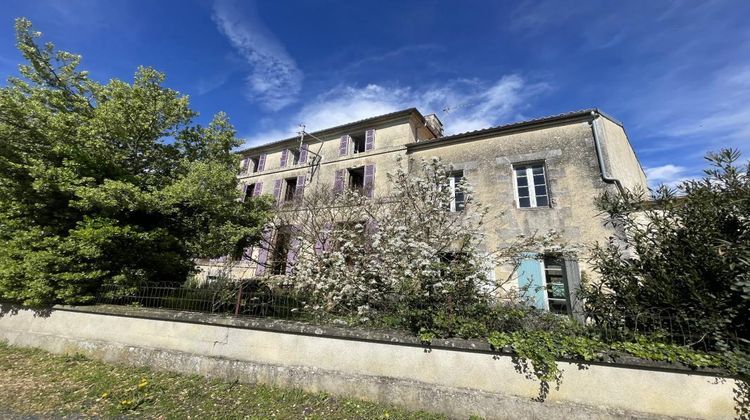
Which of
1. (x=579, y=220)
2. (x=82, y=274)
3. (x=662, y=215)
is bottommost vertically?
(x=82, y=274)

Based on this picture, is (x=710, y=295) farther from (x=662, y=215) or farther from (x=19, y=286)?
(x=19, y=286)

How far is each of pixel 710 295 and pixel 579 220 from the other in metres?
6.56

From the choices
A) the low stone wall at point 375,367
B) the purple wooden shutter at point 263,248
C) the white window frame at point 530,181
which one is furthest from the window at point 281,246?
the white window frame at point 530,181

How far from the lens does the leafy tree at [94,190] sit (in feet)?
19.7

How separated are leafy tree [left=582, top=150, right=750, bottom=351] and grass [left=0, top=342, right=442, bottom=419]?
2.72 m

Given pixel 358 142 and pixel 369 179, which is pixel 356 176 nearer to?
pixel 369 179

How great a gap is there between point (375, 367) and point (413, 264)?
1923 millimetres

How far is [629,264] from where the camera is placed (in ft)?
12.6

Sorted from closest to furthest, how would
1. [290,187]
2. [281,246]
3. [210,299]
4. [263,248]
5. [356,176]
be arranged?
[210,299] → [263,248] → [281,246] → [356,176] → [290,187]

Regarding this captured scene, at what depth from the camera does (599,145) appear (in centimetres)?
938

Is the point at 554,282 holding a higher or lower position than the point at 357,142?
lower

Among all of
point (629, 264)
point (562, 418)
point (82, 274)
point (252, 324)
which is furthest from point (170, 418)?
point (629, 264)

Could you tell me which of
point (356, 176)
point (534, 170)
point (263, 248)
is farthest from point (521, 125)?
point (263, 248)

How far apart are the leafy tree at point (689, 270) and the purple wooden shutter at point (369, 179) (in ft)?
30.7
